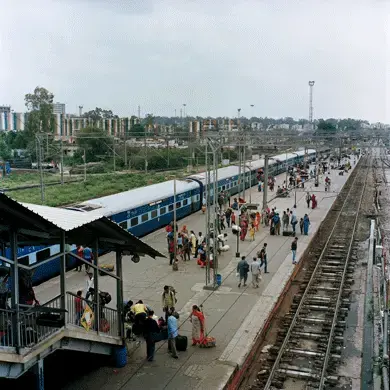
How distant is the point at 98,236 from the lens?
12.1 meters

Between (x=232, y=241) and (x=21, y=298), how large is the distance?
17641 millimetres

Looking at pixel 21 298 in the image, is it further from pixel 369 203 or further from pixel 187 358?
pixel 369 203

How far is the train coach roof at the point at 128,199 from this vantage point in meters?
24.2

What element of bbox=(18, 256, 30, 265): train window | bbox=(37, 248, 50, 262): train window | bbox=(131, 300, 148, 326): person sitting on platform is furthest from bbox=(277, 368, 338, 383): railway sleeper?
bbox=(37, 248, 50, 262): train window

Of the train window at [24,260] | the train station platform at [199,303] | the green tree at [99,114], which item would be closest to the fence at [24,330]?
the train station platform at [199,303]

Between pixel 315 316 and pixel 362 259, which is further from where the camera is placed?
pixel 362 259

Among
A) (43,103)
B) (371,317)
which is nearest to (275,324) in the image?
(371,317)

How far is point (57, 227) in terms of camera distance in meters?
9.45

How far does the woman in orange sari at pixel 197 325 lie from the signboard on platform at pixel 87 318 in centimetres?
306

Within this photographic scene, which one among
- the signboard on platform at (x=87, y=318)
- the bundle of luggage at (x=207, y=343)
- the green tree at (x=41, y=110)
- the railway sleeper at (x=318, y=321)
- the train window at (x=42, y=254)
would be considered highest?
the green tree at (x=41, y=110)

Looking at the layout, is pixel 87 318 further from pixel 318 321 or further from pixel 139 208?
pixel 139 208

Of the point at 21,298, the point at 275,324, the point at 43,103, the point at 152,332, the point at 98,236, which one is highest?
the point at 43,103

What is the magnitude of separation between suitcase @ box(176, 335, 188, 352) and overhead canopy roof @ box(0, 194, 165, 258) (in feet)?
7.88

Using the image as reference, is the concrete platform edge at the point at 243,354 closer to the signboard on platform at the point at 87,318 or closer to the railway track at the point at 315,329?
the railway track at the point at 315,329
